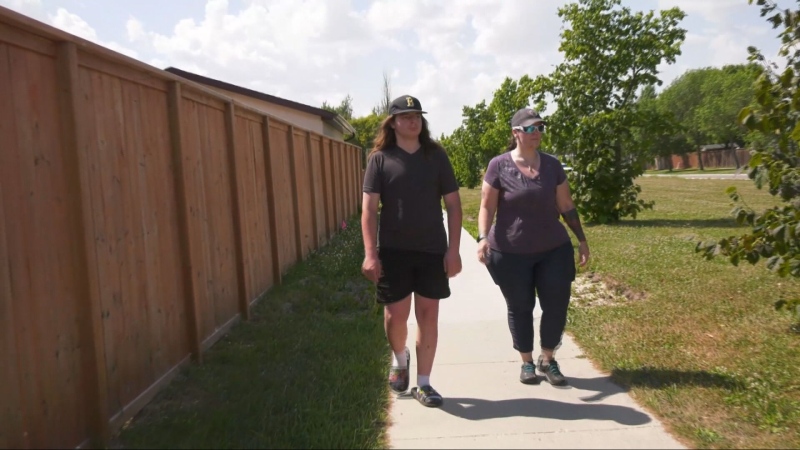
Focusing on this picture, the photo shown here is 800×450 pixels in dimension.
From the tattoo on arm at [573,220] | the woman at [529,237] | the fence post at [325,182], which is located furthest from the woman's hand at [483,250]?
the fence post at [325,182]

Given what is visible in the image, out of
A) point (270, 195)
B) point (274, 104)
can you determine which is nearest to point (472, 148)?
point (274, 104)

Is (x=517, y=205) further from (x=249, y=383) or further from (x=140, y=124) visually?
(x=140, y=124)

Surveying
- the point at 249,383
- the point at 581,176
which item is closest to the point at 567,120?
the point at 581,176

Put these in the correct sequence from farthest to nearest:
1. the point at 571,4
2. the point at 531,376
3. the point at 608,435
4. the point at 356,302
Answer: the point at 571,4, the point at 356,302, the point at 531,376, the point at 608,435

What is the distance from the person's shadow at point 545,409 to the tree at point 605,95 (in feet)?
32.2

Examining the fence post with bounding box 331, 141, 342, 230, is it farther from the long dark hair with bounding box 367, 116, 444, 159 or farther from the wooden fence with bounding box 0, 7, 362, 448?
the long dark hair with bounding box 367, 116, 444, 159

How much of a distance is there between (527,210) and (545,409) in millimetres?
1230

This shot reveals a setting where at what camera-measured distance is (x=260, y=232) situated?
23.8 feet

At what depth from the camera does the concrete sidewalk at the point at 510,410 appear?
144 inches

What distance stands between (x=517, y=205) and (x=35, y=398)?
2876mm

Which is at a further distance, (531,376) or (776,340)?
(776,340)

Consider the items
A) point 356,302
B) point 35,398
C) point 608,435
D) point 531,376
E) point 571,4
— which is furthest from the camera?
point 571,4

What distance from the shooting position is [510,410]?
162 inches

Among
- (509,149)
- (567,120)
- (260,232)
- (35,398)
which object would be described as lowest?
(35,398)
